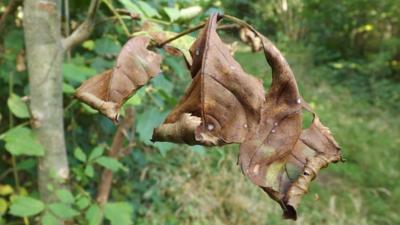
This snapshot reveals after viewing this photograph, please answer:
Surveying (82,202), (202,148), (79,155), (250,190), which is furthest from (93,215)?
(250,190)

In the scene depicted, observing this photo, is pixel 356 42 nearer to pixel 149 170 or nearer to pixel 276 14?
pixel 276 14

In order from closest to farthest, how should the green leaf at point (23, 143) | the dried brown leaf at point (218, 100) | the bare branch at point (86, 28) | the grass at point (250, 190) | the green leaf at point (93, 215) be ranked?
the dried brown leaf at point (218, 100), the bare branch at point (86, 28), the green leaf at point (23, 143), the green leaf at point (93, 215), the grass at point (250, 190)

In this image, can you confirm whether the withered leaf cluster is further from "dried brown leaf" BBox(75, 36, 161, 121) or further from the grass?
the grass

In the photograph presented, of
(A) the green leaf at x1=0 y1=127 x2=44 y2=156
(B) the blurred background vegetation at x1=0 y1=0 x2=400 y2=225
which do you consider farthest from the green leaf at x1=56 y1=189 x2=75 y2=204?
(A) the green leaf at x1=0 y1=127 x2=44 y2=156

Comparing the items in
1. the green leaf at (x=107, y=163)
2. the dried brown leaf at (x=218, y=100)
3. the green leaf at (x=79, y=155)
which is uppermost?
the dried brown leaf at (x=218, y=100)

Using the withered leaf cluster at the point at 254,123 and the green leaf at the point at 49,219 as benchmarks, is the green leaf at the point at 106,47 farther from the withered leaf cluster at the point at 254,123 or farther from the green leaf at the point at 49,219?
the withered leaf cluster at the point at 254,123

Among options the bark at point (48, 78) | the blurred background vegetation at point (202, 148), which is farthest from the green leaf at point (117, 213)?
the bark at point (48, 78)

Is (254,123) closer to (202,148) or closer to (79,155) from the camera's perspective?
(202,148)
